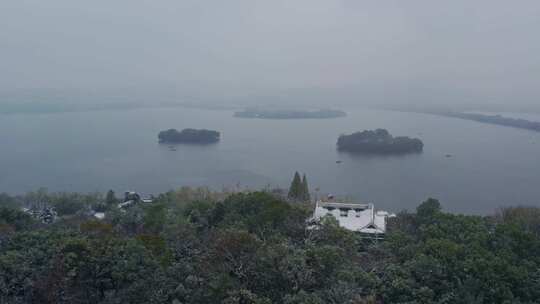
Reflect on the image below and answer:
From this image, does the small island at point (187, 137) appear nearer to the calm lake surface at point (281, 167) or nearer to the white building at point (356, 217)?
the calm lake surface at point (281, 167)


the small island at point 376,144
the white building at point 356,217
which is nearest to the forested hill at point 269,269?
the white building at point 356,217

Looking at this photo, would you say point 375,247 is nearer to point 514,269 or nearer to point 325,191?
point 514,269

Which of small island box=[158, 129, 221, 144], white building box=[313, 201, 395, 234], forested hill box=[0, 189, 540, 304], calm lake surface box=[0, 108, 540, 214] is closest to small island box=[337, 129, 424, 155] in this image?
calm lake surface box=[0, 108, 540, 214]

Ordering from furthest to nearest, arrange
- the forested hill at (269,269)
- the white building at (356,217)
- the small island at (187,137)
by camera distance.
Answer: the small island at (187,137), the white building at (356,217), the forested hill at (269,269)

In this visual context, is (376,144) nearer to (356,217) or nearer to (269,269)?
(356,217)

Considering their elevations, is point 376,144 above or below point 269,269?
below

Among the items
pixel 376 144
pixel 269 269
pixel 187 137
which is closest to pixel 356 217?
pixel 269 269

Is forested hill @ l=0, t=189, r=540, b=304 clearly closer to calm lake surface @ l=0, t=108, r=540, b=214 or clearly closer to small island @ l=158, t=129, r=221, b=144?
calm lake surface @ l=0, t=108, r=540, b=214
